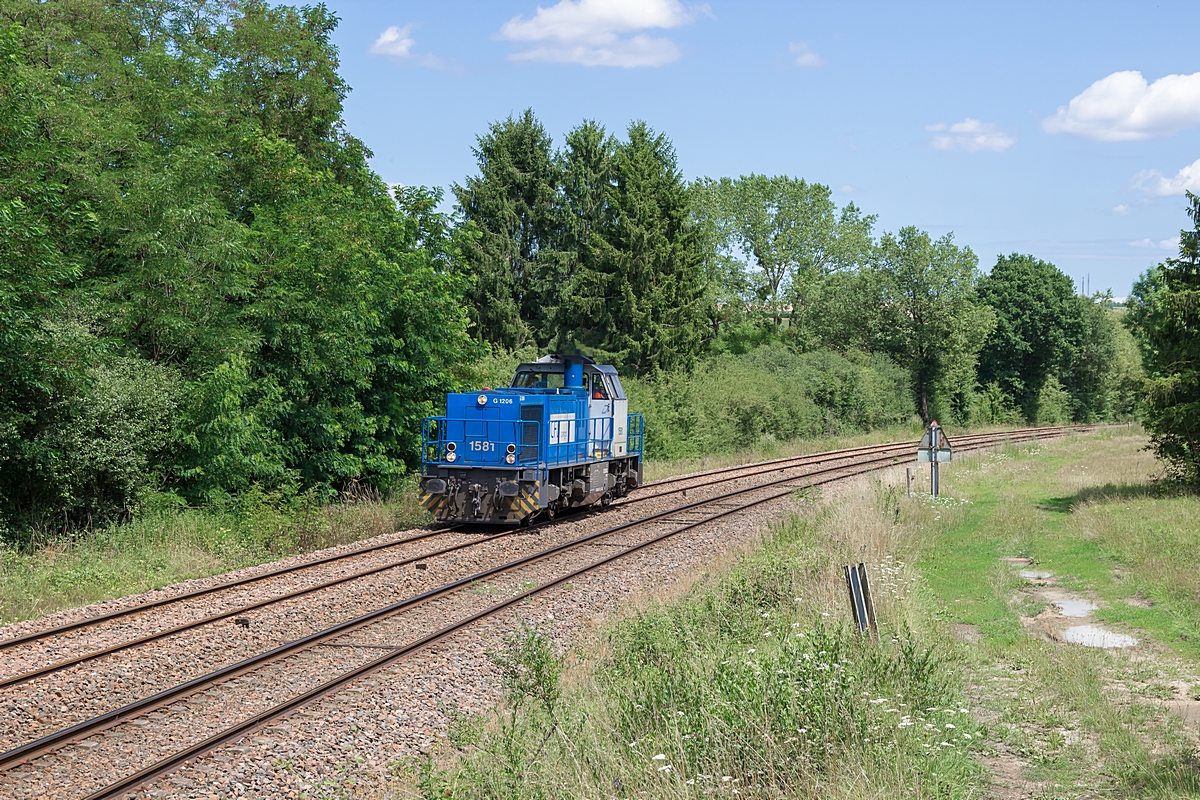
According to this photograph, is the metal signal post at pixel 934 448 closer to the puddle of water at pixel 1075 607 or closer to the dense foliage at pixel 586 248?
the puddle of water at pixel 1075 607

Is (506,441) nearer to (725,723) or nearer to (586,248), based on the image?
(725,723)

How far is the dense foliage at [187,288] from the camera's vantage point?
1519 cm

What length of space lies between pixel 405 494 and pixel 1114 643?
15384 millimetres

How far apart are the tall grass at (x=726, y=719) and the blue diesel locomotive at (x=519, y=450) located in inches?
321

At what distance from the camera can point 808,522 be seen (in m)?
17.1

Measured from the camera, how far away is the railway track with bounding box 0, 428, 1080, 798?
7.43 meters

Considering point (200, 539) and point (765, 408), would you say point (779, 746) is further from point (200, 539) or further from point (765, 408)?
point (765, 408)

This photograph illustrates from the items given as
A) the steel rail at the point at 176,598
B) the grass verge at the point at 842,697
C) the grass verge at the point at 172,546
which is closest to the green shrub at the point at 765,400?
the grass verge at the point at 172,546

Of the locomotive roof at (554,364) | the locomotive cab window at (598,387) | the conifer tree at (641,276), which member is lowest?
the locomotive cab window at (598,387)

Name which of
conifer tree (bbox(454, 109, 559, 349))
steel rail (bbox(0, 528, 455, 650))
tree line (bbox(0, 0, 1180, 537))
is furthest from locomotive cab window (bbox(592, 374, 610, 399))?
conifer tree (bbox(454, 109, 559, 349))

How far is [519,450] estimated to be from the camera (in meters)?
18.1

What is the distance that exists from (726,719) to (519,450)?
11.9 metres

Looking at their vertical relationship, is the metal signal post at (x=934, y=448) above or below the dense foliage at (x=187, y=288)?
below

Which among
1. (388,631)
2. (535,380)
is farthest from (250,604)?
(535,380)
